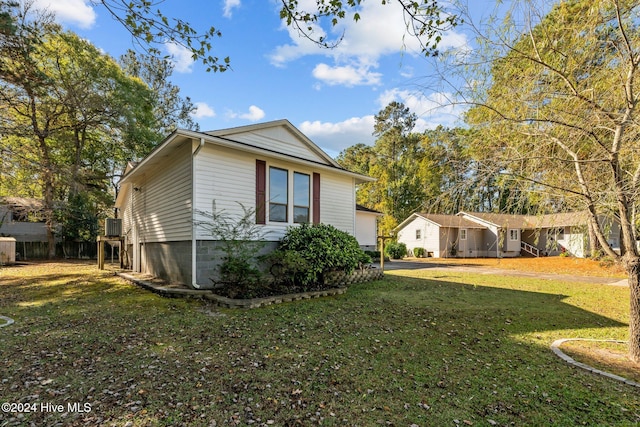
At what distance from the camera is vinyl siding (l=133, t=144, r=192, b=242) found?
25.5 feet

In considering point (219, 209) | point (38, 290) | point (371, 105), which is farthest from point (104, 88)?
point (371, 105)

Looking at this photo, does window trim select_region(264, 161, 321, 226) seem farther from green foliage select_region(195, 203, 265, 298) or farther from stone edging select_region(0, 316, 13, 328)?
stone edging select_region(0, 316, 13, 328)

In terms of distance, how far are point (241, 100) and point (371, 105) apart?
11.2 feet

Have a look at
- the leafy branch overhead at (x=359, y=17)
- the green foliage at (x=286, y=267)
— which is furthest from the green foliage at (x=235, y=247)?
the leafy branch overhead at (x=359, y=17)

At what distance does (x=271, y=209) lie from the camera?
8.95m

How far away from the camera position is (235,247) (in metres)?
7.53

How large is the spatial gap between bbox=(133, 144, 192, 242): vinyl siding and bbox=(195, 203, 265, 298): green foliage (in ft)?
2.30

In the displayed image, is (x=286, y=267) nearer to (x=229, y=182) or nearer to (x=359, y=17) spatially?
(x=229, y=182)

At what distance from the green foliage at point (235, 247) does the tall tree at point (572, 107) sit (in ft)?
17.3

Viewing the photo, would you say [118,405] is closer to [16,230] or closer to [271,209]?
[271,209]

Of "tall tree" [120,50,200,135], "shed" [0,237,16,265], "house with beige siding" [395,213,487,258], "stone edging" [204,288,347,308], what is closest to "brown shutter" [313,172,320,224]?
"stone edging" [204,288,347,308]

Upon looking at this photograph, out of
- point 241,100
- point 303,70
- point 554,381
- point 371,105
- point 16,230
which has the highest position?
point 303,70

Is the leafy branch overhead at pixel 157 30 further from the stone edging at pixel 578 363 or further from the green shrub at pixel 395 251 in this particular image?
the green shrub at pixel 395 251

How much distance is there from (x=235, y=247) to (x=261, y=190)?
6.30 feet
